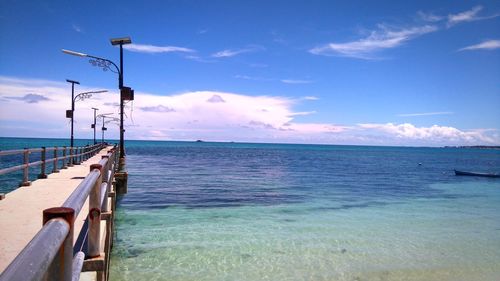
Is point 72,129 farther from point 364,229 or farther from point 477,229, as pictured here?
point 477,229

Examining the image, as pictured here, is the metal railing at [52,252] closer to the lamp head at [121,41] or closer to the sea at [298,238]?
the sea at [298,238]

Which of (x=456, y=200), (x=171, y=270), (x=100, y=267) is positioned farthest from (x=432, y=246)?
(x=456, y=200)

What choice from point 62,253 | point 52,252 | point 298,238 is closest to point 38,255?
point 52,252

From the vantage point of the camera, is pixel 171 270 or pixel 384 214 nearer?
pixel 171 270

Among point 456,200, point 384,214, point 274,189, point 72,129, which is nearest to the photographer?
point 384,214

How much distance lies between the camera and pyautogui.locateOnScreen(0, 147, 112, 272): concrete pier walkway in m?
5.57

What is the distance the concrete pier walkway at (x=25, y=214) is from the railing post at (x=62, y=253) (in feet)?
11.4

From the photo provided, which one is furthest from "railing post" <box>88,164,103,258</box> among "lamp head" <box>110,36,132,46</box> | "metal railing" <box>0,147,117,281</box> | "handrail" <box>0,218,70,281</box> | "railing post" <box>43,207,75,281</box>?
"lamp head" <box>110,36,132,46</box>

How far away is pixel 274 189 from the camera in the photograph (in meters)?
28.2

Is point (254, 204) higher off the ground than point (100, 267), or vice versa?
point (100, 267)

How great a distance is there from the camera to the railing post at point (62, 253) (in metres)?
1.86

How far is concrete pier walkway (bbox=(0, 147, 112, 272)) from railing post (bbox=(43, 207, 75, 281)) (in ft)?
11.4

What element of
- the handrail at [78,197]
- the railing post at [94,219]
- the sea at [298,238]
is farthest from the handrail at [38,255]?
the sea at [298,238]

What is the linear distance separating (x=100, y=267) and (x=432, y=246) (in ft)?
39.7
